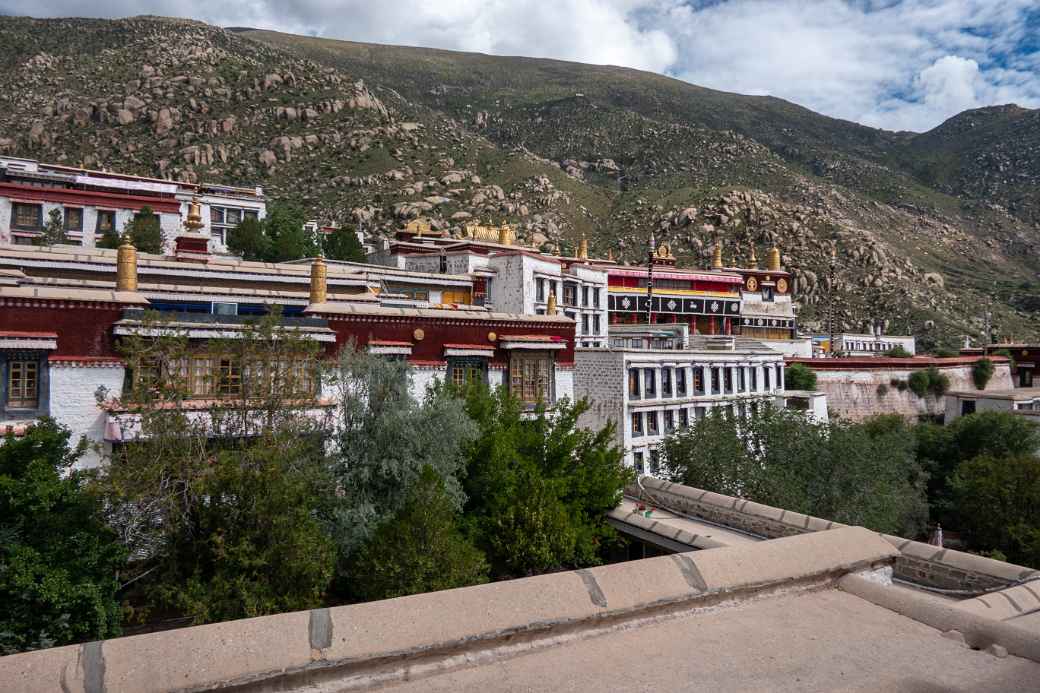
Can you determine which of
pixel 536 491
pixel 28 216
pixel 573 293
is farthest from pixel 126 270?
pixel 573 293

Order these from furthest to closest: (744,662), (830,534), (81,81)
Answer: (81,81)
(830,534)
(744,662)

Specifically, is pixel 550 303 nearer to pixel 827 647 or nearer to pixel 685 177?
pixel 827 647

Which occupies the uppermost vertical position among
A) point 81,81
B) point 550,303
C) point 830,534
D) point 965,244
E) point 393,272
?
point 81,81

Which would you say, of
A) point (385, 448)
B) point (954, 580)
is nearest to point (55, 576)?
point (385, 448)

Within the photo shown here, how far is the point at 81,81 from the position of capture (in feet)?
328

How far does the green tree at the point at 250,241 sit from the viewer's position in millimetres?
47688

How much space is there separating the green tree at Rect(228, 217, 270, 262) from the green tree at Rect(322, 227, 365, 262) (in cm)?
586

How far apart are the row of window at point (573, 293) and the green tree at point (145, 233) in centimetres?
2289

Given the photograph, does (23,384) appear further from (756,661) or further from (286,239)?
(286,239)

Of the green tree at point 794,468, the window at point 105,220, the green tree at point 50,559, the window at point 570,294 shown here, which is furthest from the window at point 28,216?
the green tree at point 794,468

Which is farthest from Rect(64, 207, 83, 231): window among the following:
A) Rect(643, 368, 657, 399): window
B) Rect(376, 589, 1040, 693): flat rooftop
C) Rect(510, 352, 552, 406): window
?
Rect(376, 589, 1040, 693): flat rooftop

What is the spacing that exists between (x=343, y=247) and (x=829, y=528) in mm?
49482

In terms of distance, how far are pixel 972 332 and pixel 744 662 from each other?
9543 centimetres

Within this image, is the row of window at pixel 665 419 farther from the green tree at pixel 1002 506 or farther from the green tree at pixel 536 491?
the green tree at pixel 536 491
